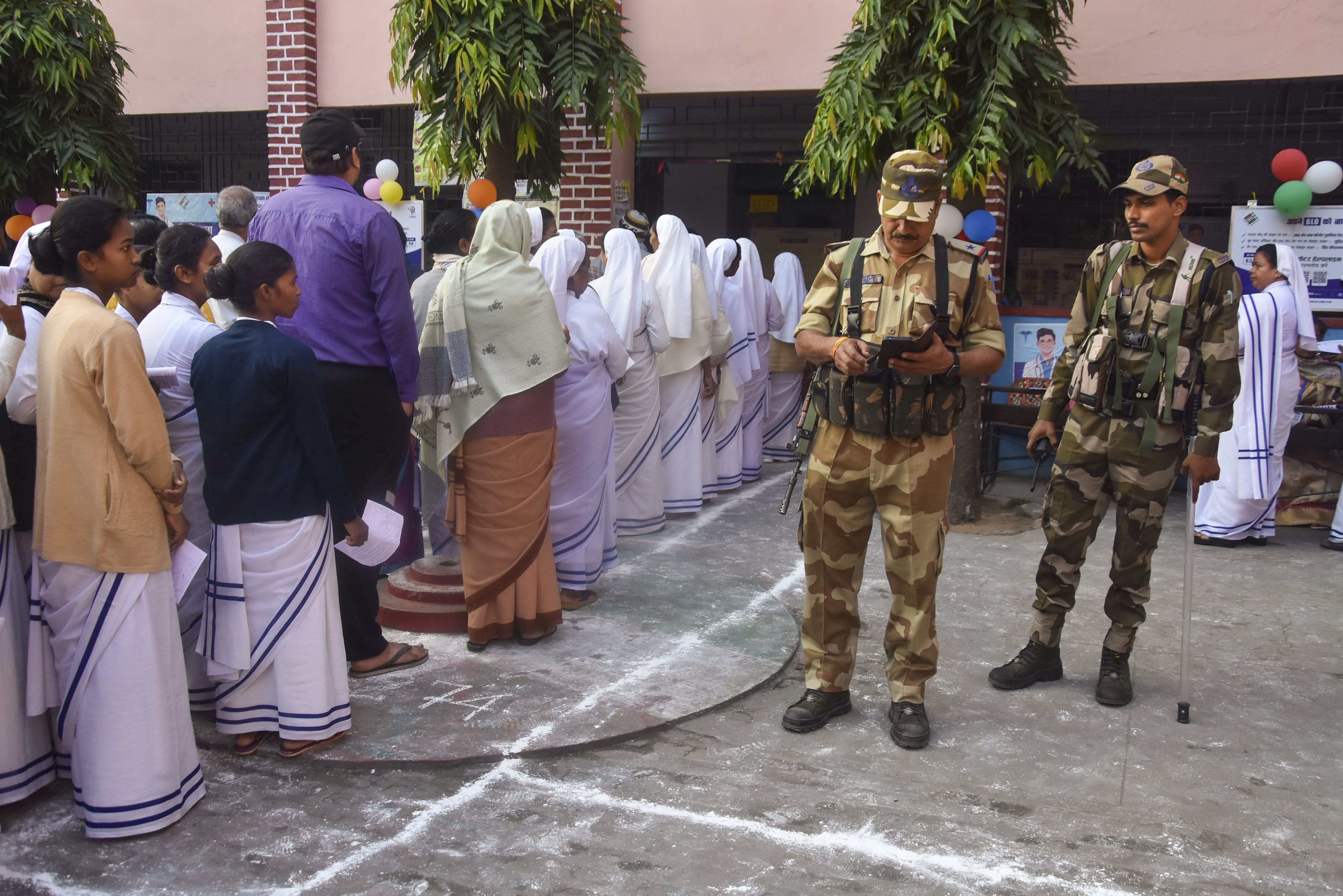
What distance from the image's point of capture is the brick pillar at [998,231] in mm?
8102

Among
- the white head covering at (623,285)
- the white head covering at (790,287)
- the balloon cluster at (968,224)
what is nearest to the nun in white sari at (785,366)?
the white head covering at (790,287)

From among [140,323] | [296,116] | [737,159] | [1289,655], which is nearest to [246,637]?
[140,323]

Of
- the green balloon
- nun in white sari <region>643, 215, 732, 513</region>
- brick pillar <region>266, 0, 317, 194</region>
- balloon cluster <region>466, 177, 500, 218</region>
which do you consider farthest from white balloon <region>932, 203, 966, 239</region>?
brick pillar <region>266, 0, 317, 194</region>

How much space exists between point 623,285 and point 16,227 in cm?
571

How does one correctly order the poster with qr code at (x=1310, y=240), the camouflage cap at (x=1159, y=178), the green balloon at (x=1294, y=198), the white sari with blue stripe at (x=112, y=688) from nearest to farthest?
the white sari with blue stripe at (x=112, y=688) → the camouflage cap at (x=1159, y=178) → the green balloon at (x=1294, y=198) → the poster with qr code at (x=1310, y=240)

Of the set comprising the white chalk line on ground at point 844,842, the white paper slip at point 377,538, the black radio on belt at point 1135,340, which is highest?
the black radio on belt at point 1135,340

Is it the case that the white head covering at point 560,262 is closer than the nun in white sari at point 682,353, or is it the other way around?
the white head covering at point 560,262

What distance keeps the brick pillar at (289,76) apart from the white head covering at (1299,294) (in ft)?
24.7

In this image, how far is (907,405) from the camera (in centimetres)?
377

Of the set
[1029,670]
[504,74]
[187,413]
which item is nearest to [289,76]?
[504,74]

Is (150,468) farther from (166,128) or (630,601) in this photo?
(166,128)

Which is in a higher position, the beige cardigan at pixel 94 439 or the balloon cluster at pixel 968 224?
the balloon cluster at pixel 968 224

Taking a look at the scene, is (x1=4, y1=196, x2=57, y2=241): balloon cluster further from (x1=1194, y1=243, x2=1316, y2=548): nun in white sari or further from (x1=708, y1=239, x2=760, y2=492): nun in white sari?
(x1=1194, y1=243, x2=1316, y2=548): nun in white sari

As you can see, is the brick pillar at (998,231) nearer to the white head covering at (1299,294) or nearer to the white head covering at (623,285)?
the white head covering at (1299,294)
